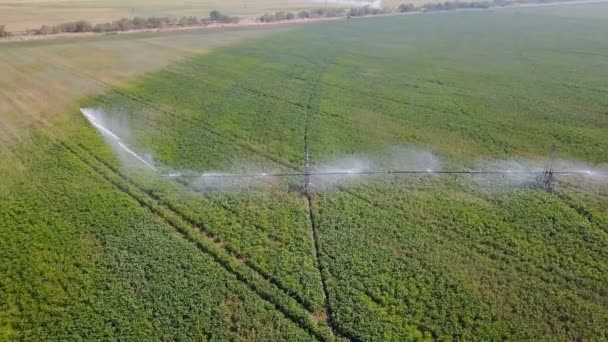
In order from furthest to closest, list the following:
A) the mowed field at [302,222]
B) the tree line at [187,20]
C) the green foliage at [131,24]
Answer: the tree line at [187,20]
the green foliage at [131,24]
the mowed field at [302,222]

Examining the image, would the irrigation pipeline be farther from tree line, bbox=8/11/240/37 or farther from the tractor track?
tree line, bbox=8/11/240/37

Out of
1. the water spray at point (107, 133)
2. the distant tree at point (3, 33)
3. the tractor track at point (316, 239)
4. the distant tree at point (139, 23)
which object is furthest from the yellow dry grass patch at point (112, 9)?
the tractor track at point (316, 239)

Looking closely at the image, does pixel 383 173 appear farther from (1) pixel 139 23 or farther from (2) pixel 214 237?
(1) pixel 139 23

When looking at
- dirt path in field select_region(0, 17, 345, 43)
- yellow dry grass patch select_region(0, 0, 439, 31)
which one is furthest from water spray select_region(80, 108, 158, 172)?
yellow dry grass patch select_region(0, 0, 439, 31)

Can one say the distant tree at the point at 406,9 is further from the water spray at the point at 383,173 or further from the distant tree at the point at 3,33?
the water spray at the point at 383,173

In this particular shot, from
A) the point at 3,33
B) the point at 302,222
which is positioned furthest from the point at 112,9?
the point at 302,222

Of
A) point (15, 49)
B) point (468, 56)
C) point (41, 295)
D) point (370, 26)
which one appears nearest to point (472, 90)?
point (468, 56)

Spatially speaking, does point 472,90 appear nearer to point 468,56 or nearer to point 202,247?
point 468,56

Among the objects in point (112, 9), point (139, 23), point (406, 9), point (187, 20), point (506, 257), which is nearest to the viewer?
point (506, 257)

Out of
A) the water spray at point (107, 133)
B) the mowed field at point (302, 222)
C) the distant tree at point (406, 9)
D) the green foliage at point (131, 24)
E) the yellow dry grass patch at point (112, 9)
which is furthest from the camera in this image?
the distant tree at point (406, 9)
